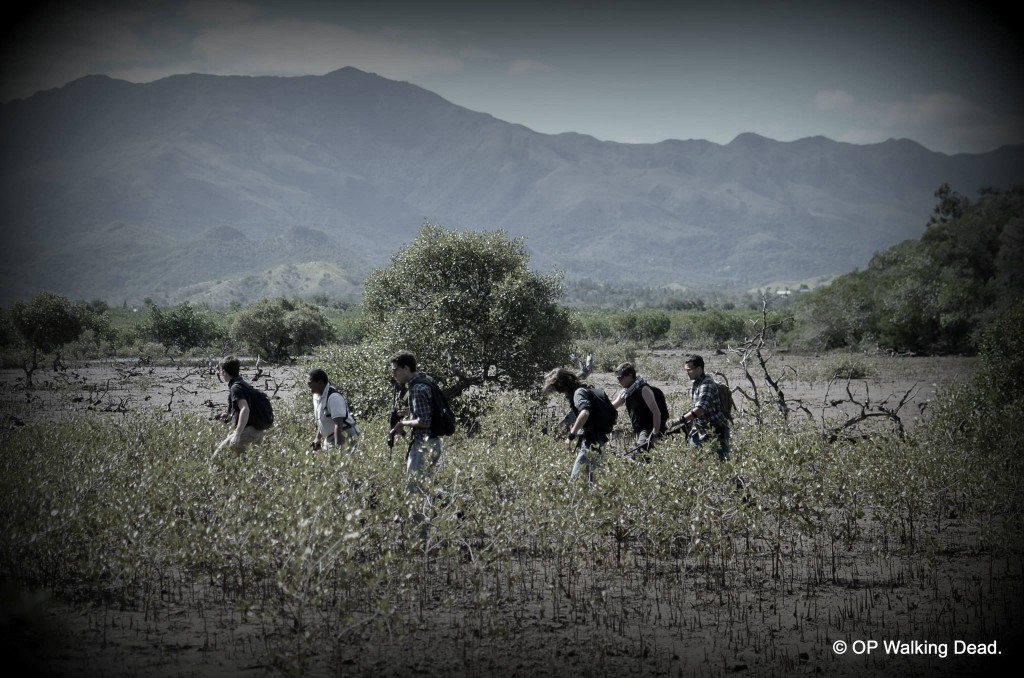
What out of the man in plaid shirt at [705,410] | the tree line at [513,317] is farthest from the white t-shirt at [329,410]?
the tree line at [513,317]

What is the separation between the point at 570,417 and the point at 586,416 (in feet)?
4.12

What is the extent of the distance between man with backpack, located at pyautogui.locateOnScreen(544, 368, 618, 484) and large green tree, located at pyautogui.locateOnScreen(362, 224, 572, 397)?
426 inches

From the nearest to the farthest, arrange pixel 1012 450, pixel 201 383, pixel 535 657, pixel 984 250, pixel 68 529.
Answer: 1. pixel 535 657
2. pixel 68 529
3. pixel 1012 450
4. pixel 201 383
5. pixel 984 250

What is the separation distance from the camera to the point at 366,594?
978cm

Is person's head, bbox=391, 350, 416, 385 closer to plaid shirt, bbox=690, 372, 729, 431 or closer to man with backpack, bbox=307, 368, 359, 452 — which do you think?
man with backpack, bbox=307, 368, 359, 452

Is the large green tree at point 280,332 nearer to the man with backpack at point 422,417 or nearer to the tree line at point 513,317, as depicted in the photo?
the tree line at point 513,317

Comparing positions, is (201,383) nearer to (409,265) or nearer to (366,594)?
(409,265)

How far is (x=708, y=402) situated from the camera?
39.9 ft

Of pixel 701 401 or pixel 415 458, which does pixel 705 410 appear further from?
pixel 415 458

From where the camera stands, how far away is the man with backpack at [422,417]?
34.5ft

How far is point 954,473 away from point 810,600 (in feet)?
12.6

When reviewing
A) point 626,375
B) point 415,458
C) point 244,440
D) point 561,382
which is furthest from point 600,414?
point 244,440

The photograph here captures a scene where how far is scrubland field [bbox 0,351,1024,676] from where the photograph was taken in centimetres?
824

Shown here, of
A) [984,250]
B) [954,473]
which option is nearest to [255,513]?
[954,473]
